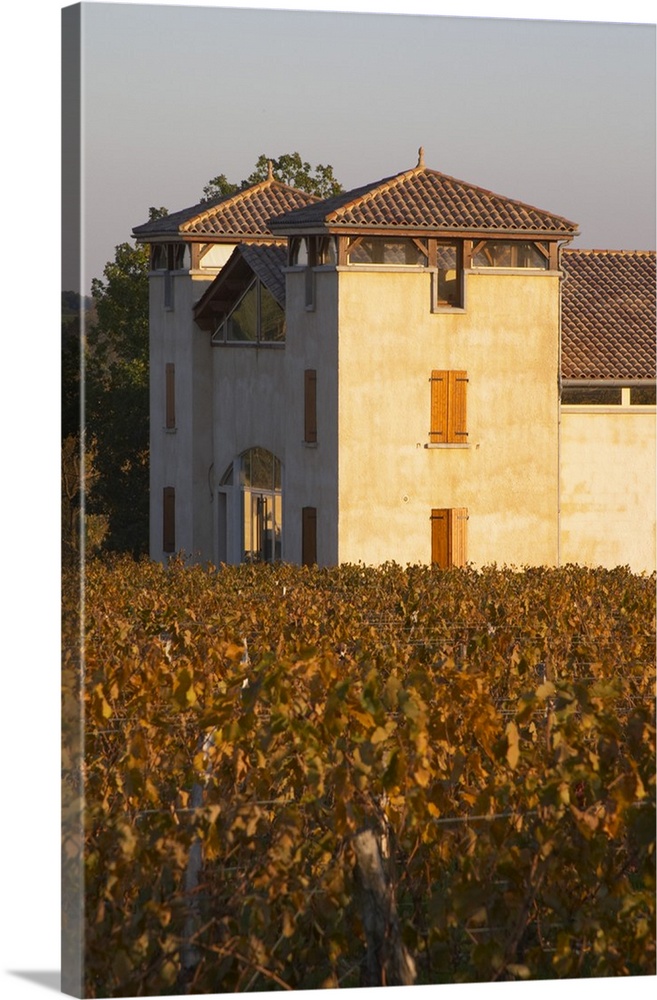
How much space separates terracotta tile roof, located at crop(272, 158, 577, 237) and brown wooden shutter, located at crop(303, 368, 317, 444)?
0.73 meters

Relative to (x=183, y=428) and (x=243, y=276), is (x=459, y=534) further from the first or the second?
(x=243, y=276)

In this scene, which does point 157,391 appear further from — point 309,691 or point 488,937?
point 488,937

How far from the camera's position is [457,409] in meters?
7.36

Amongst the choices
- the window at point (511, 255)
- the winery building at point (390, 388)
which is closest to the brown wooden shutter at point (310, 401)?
the winery building at point (390, 388)

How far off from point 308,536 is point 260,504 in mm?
358

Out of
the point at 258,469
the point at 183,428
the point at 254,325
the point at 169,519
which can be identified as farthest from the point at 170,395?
the point at 254,325

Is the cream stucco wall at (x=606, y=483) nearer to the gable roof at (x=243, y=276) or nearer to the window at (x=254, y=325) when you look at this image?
the gable roof at (x=243, y=276)

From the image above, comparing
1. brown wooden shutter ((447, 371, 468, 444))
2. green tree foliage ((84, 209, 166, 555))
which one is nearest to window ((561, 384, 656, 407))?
brown wooden shutter ((447, 371, 468, 444))

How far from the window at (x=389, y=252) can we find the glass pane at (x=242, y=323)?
1.81ft

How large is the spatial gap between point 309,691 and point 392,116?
6.85ft

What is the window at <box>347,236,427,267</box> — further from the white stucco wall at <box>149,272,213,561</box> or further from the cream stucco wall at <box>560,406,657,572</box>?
the cream stucco wall at <box>560,406,657,572</box>

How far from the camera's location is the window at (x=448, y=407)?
731cm

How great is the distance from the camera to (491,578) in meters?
9.08
